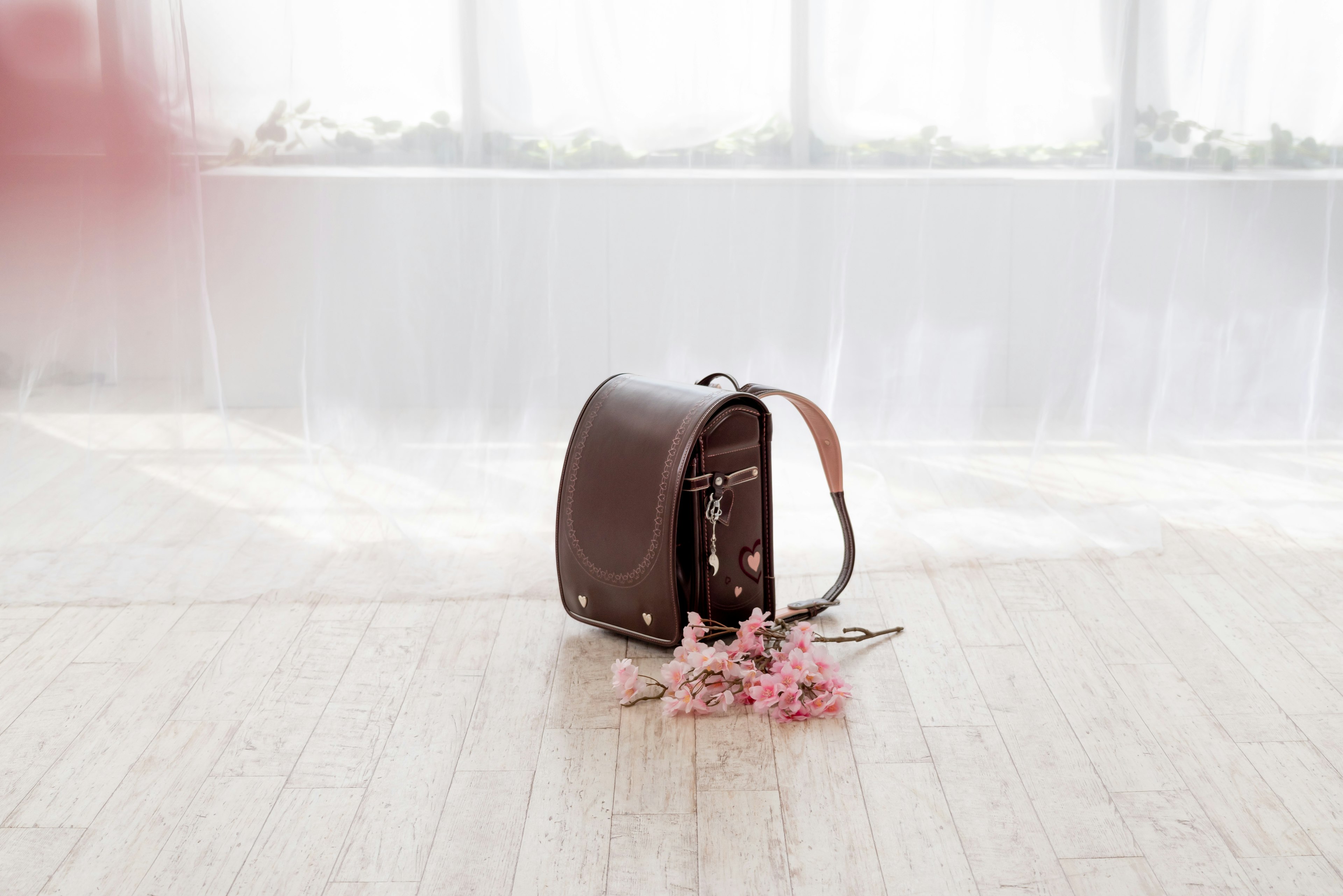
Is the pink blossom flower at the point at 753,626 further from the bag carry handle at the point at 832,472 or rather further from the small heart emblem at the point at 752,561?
the bag carry handle at the point at 832,472

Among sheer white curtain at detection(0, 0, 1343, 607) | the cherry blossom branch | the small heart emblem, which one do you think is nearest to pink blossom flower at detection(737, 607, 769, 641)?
the cherry blossom branch

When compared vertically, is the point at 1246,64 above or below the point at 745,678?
above

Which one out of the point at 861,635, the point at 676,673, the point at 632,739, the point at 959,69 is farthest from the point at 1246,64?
the point at 632,739

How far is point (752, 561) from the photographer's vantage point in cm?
177

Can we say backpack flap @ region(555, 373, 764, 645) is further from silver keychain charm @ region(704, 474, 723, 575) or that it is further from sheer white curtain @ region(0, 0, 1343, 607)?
sheer white curtain @ region(0, 0, 1343, 607)

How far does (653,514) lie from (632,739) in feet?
1.04

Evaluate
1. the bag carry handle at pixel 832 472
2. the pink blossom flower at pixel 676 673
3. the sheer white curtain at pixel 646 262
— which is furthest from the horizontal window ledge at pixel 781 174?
the pink blossom flower at pixel 676 673

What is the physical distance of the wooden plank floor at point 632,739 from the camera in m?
1.27

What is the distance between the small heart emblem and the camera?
1.76m

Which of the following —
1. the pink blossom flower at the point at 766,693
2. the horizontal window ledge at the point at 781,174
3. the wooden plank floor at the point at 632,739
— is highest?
the horizontal window ledge at the point at 781,174

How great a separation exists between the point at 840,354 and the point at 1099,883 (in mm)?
1455

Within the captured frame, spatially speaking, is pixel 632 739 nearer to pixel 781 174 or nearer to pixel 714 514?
pixel 714 514

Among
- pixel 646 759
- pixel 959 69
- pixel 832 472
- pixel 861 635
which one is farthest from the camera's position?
pixel 959 69

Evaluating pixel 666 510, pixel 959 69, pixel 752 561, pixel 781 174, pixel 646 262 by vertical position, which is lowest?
pixel 752 561
